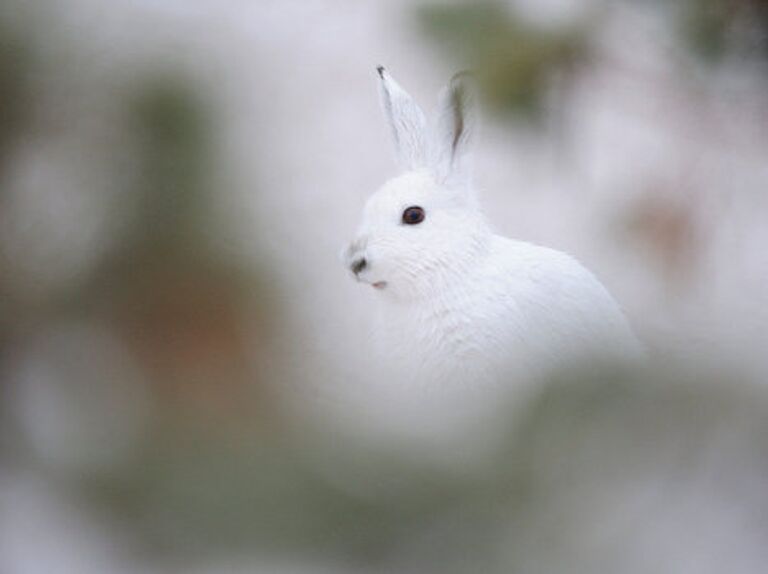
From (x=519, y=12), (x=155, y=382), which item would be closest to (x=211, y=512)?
(x=155, y=382)

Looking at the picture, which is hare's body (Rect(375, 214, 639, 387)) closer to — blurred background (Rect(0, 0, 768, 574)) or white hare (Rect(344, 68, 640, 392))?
white hare (Rect(344, 68, 640, 392))

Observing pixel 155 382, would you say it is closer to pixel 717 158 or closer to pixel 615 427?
pixel 615 427

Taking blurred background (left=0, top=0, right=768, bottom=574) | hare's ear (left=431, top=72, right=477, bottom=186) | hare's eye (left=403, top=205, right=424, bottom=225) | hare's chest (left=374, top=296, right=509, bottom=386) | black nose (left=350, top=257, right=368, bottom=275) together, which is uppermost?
hare's ear (left=431, top=72, right=477, bottom=186)

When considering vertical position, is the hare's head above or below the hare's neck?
above

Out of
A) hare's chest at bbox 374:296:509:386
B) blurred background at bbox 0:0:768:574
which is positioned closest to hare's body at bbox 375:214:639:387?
hare's chest at bbox 374:296:509:386

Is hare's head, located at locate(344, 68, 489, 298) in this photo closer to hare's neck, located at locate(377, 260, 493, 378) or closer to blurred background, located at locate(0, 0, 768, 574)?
hare's neck, located at locate(377, 260, 493, 378)

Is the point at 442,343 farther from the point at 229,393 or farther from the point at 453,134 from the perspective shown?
the point at 229,393

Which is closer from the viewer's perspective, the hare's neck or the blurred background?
the blurred background

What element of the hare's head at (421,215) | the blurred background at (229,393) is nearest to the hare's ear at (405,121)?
the hare's head at (421,215)
